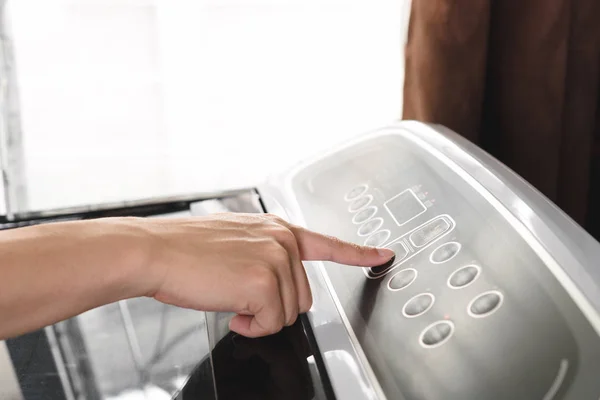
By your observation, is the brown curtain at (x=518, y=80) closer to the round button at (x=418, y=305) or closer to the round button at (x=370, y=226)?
the round button at (x=370, y=226)

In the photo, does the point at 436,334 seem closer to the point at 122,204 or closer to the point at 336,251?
the point at 336,251

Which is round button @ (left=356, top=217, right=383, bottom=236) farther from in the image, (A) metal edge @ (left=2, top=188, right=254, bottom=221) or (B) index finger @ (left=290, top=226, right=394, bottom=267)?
(A) metal edge @ (left=2, top=188, right=254, bottom=221)

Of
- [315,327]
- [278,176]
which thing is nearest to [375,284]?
[315,327]

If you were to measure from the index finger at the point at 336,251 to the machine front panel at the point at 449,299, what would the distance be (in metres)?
0.01

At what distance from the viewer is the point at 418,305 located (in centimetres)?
53

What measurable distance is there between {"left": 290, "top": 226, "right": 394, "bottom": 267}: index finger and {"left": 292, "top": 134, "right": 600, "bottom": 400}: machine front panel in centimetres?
1

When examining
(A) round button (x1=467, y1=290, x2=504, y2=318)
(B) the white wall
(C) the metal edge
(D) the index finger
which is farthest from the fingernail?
(B) the white wall

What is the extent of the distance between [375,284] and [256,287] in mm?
111

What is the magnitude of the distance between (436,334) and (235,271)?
161 millimetres

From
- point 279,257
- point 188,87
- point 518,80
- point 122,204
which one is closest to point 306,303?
point 279,257

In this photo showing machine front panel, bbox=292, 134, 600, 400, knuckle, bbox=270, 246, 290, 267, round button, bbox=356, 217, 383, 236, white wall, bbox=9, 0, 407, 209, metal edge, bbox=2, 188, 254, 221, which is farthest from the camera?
white wall, bbox=9, 0, 407, 209

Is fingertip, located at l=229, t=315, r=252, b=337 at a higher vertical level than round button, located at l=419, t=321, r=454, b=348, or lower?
lower

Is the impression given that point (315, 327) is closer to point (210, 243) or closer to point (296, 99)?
point (210, 243)

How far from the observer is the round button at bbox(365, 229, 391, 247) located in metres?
0.62
